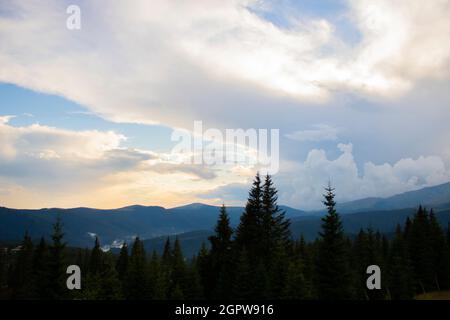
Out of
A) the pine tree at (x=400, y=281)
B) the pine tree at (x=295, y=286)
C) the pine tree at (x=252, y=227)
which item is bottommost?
the pine tree at (x=400, y=281)

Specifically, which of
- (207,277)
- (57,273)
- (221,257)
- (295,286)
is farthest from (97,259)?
(295,286)

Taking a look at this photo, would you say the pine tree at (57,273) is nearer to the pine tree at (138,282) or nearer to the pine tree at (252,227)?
the pine tree at (138,282)

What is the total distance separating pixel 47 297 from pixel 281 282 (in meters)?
25.4

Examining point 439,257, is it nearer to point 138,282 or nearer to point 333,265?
point 333,265

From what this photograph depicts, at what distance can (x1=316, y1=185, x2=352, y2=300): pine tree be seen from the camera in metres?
40.8

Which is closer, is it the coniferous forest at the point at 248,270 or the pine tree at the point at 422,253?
the coniferous forest at the point at 248,270

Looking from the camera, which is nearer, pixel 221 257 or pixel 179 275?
pixel 221 257

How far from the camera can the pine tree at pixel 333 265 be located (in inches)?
1607

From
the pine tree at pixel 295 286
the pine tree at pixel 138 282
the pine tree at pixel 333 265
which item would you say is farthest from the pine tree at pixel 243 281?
the pine tree at pixel 138 282

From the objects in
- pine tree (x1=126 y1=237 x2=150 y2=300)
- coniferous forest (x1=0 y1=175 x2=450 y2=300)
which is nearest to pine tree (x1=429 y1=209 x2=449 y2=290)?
coniferous forest (x1=0 y1=175 x2=450 y2=300)

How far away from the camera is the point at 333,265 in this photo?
4156 centimetres

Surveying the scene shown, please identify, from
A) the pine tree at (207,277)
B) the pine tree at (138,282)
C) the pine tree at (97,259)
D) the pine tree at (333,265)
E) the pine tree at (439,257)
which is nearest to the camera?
the pine tree at (333,265)

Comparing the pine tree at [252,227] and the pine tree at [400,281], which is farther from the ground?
the pine tree at [252,227]
